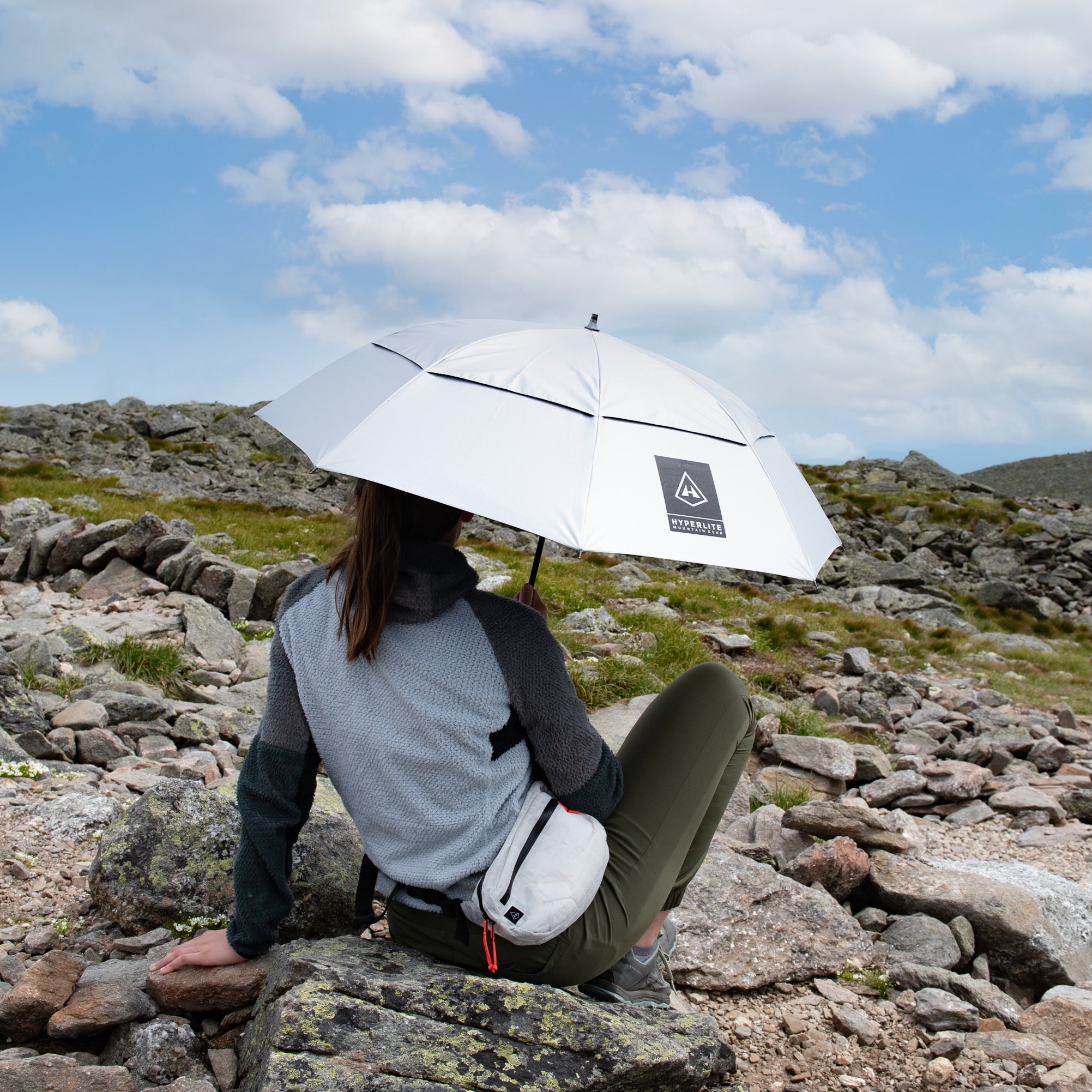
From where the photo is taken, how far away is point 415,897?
3160 mm

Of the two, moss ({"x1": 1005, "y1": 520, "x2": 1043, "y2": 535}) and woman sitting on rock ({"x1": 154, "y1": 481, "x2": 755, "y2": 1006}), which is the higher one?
moss ({"x1": 1005, "y1": 520, "x2": 1043, "y2": 535})

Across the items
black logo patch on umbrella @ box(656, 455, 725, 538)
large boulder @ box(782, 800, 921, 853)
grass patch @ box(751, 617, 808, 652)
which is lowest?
large boulder @ box(782, 800, 921, 853)

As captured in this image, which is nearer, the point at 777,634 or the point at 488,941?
the point at 488,941

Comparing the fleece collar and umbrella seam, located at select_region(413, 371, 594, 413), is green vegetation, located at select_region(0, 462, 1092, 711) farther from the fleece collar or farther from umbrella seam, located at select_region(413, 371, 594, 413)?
the fleece collar

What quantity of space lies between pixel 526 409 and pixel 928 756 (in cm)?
895

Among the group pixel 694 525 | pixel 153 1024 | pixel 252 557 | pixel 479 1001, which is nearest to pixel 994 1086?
pixel 479 1001

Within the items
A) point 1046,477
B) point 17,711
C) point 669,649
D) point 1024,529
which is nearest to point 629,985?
point 17,711

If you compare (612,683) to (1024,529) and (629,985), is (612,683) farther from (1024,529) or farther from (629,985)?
(1024,529)

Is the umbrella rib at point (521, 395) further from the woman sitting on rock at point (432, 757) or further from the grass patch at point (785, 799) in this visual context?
the grass patch at point (785, 799)

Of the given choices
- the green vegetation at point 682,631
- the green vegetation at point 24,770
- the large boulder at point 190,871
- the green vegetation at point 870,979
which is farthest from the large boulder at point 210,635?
the green vegetation at point 870,979

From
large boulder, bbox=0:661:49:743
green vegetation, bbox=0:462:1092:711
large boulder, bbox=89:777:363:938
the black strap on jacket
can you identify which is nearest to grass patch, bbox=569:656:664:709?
green vegetation, bbox=0:462:1092:711

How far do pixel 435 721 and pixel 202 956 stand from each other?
144 centimetres

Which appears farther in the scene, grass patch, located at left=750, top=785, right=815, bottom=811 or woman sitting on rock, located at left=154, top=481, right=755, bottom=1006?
grass patch, located at left=750, top=785, right=815, bottom=811

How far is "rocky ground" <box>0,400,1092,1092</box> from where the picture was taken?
9.78ft
